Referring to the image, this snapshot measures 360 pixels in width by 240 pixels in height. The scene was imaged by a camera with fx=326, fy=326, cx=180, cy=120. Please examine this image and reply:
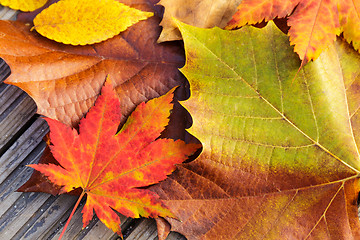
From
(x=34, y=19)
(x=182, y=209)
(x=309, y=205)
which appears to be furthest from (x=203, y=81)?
(x=34, y=19)

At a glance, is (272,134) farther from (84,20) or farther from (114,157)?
(84,20)

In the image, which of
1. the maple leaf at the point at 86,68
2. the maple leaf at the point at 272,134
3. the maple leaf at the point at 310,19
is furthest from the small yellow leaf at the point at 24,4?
the maple leaf at the point at 310,19

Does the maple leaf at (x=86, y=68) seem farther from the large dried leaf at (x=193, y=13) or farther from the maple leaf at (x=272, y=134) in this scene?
the maple leaf at (x=272, y=134)

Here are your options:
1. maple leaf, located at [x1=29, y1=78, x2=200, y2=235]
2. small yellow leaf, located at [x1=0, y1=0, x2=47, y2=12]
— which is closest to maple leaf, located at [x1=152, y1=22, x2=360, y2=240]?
maple leaf, located at [x1=29, y1=78, x2=200, y2=235]

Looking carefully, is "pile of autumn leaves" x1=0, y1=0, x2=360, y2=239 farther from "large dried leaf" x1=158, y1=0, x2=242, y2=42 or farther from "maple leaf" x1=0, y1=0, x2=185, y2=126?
"large dried leaf" x1=158, y1=0, x2=242, y2=42

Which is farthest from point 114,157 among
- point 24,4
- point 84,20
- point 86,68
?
point 24,4

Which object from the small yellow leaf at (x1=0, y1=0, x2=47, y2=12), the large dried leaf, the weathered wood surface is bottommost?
the weathered wood surface

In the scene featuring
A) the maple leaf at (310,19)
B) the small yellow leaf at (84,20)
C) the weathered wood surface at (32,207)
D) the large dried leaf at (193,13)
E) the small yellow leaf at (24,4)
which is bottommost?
the weathered wood surface at (32,207)

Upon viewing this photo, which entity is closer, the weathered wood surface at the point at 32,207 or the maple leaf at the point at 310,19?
the maple leaf at the point at 310,19
